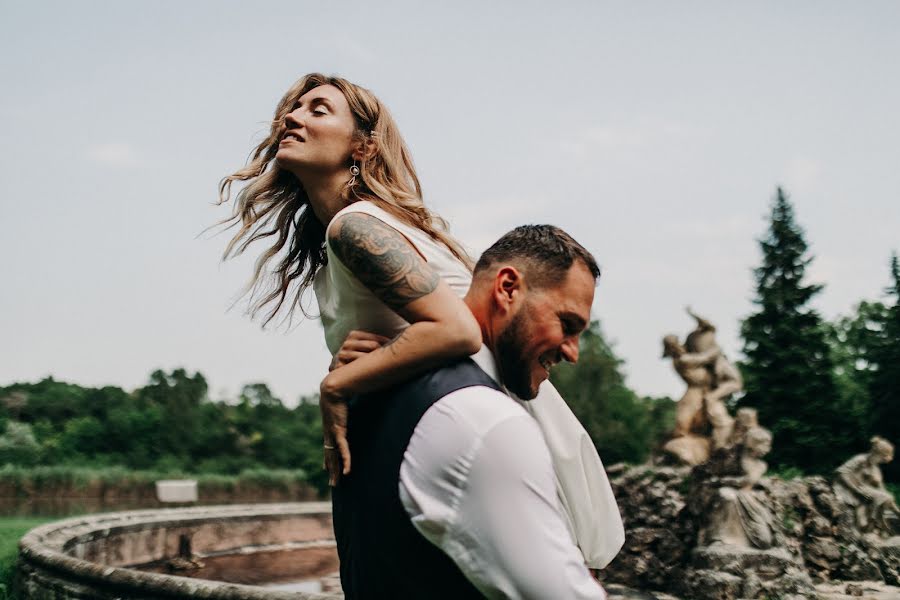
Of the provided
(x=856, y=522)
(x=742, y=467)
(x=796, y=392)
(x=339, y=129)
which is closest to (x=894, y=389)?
(x=796, y=392)

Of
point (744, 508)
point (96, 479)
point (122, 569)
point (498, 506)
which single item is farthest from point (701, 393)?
point (96, 479)

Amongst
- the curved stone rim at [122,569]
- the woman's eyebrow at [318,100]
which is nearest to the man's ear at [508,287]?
the woman's eyebrow at [318,100]

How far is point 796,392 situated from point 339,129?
27.3 metres

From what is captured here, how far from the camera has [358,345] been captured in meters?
1.65

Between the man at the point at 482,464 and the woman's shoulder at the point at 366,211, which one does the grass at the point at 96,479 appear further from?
the man at the point at 482,464

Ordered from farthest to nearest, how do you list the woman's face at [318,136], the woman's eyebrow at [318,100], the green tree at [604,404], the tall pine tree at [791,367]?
the green tree at [604,404], the tall pine tree at [791,367], the woman's eyebrow at [318,100], the woman's face at [318,136]

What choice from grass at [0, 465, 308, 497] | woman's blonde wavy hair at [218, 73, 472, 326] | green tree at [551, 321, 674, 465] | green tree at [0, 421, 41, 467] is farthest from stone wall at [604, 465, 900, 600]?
green tree at [0, 421, 41, 467]

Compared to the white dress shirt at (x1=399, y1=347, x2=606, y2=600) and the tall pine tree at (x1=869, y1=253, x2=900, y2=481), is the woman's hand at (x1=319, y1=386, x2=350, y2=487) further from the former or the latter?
the tall pine tree at (x1=869, y1=253, x2=900, y2=481)

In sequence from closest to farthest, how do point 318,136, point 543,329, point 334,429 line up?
1. point 543,329
2. point 334,429
3. point 318,136

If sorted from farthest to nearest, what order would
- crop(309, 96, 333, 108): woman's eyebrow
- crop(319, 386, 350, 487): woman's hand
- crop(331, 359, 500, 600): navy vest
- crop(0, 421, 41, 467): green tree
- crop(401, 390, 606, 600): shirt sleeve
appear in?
1. crop(0, 421, 41, 467): green tree
2. crop(309, 96, 333, 108): woman's eyebrow
3. crop(319, 386, 350, 487): woman's hand
4. crop(331, 359, 500, 600): navy vest
5. crop(401, 390, 606, 600): shirt sleeve

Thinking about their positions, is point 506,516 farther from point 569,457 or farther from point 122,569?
point 122,569

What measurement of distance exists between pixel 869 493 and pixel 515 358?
A: 12537mm

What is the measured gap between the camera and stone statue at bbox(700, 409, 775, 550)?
1003cm

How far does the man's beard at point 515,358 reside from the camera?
1.45 meters
